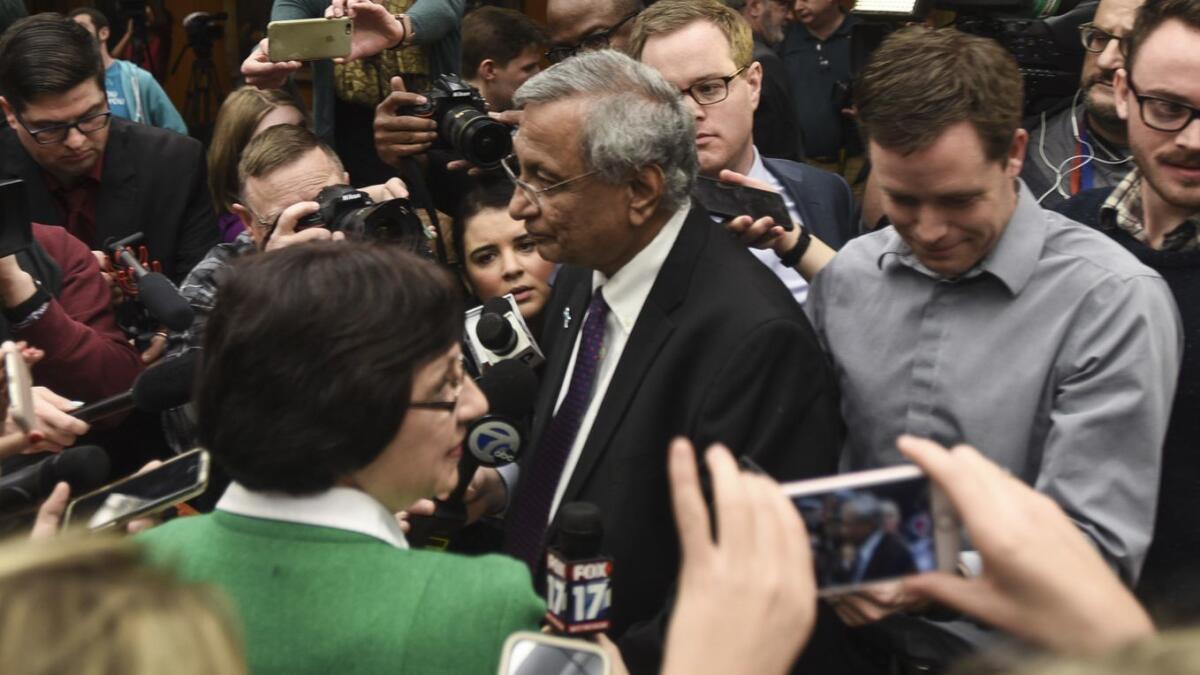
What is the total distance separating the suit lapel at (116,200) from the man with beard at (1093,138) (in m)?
2.63

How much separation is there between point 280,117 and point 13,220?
117 centimetres

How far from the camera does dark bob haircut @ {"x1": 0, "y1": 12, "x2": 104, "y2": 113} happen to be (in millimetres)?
4020

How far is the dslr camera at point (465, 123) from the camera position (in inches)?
133

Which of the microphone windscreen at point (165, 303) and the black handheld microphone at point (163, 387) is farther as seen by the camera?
the microphone windscreen at point (165, 303)

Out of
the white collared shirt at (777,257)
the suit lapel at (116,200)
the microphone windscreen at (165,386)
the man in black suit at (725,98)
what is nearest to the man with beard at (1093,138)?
the man in black suit at (725,98)

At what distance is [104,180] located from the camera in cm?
433

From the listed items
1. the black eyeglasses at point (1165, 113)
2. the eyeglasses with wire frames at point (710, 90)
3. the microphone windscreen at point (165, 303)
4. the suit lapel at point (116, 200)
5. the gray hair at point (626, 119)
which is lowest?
the suit lapel at point (116, 200)

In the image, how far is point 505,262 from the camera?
3.47m

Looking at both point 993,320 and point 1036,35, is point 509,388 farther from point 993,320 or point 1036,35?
point 1036,35

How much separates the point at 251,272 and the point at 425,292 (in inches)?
8.8

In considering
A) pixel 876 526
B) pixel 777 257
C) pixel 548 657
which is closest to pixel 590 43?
pixel 777 257

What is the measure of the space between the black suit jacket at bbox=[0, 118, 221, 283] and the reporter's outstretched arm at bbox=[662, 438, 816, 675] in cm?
335

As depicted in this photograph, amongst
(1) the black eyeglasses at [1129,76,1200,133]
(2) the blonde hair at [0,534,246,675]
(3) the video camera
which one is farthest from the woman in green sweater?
(3) the video camera

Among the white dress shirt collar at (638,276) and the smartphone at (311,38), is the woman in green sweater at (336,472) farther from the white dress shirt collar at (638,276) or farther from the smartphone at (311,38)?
the smartphone at (311,38)
